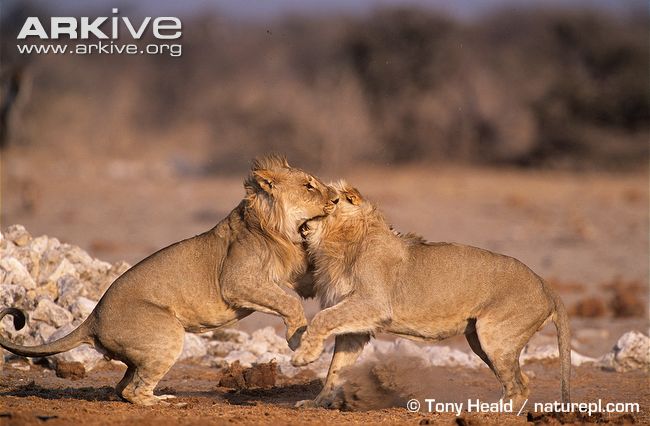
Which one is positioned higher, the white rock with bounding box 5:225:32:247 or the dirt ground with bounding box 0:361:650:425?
the white rock with bounding box 5:225:32:247

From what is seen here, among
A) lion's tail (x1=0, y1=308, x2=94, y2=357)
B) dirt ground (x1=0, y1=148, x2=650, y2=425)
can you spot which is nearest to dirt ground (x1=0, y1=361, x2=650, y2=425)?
dirt ground (x1=0, y1=148, x2=650, y2=425)

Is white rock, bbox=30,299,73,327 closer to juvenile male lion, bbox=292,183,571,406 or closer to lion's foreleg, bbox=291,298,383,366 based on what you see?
juvenile male lion, bbox=292,183,571,406

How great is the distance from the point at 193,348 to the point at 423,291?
11.3 feet

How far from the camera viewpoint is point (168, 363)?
744 cm

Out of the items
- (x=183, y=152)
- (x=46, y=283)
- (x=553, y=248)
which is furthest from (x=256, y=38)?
(x=46, y=283)

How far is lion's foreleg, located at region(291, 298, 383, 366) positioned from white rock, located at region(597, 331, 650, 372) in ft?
12.0

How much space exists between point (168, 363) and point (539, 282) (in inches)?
108

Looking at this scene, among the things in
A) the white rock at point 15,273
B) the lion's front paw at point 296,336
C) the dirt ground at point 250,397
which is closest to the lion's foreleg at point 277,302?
the lion's front paw at point 296,336

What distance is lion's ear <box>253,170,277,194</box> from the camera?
7762 millimetres

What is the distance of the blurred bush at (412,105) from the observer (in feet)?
96.1

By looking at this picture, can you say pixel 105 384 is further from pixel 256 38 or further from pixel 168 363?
pixel 256 38

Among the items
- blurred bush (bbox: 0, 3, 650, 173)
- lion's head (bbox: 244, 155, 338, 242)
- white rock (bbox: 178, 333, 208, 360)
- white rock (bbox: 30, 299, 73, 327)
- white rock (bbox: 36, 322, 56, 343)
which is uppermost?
blurred bush (bbox: 0, 3, 650, 173)

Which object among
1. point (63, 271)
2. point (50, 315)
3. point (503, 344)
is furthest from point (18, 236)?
point (503, 344)

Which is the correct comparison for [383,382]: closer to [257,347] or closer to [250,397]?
[250,397]
